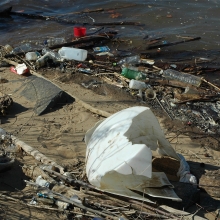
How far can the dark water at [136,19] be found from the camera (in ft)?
38.4

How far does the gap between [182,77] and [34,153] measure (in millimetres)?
4099

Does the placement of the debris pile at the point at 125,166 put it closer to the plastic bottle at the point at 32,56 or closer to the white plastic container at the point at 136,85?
the white plastic container at the point at 136,85

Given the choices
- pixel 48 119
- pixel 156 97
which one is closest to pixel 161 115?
pixel 156 97

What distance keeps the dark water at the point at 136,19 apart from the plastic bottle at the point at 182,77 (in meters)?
2.21

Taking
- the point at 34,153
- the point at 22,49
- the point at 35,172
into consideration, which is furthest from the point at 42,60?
the point at 35,172

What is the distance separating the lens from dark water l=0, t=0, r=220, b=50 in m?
11.7

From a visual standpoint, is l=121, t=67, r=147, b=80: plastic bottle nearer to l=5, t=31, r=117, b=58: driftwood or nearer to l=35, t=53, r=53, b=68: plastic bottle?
l=35, t=53, r=53, b=68: plastic bottle

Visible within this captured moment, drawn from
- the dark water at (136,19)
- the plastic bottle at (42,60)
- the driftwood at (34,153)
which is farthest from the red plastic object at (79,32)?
the driftwood at (34,153)

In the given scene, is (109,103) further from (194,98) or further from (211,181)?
(211,181)

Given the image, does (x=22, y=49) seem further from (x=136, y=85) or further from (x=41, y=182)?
(x=41, y=182)

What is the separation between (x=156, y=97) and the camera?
301 inches

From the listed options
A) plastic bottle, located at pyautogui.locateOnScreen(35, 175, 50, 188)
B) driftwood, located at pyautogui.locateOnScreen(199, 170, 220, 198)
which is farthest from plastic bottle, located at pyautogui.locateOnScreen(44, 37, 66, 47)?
driftwood, located at pyautogui.locateOnScreen(199, 170, 220, 198)

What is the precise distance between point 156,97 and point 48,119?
2.03m

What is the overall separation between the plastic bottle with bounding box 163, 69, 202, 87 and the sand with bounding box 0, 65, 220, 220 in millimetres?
1346
